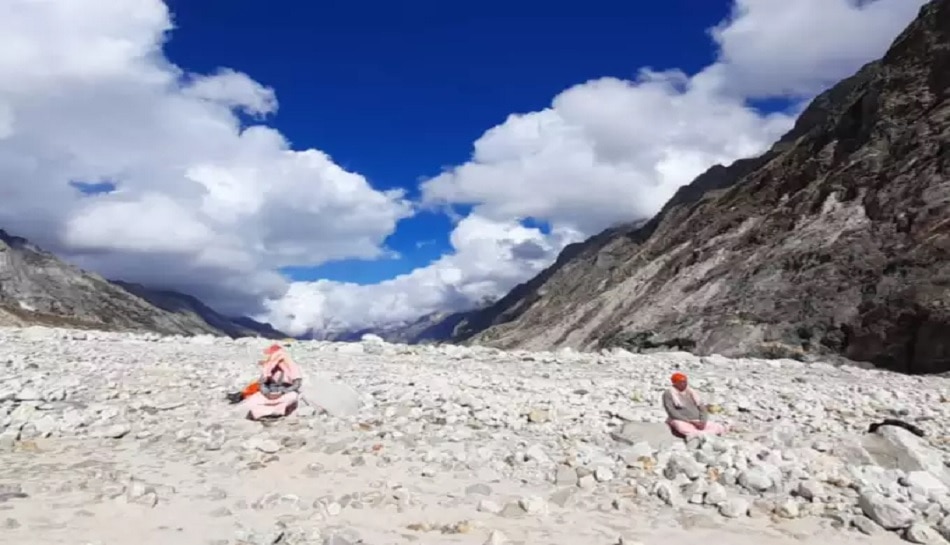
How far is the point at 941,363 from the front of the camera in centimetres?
2917

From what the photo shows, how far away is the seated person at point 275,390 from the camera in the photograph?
1396cm

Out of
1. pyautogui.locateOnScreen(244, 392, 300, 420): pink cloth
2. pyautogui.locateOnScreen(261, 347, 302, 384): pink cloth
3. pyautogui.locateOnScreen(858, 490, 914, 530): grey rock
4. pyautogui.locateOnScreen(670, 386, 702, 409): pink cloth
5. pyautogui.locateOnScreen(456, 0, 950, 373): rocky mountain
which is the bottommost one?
pyautogui.locateOnScreen(858, 490, 914, 530): grey rock

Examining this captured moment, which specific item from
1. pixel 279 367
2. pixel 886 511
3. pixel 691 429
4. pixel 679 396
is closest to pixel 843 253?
pixel 679 396

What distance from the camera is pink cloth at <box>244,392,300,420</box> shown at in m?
13.9

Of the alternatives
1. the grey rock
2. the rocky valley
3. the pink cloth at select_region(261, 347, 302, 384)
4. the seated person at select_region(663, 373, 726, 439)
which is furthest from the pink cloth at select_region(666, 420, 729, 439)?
the pink cloth at select_region(261, 347, 302, 384)

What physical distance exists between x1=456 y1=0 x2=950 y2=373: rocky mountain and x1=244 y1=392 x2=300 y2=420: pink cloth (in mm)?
25548

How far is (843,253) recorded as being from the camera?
40.4 meters

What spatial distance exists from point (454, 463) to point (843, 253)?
114 feet

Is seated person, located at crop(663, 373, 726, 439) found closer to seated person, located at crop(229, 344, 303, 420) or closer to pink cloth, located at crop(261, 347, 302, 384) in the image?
seated person, located at crop(229, 344, 303, 420)

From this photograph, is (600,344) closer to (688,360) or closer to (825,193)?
(825,193)

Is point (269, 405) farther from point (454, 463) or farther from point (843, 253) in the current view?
point (843, 253)

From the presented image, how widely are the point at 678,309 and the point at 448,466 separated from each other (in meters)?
38.5

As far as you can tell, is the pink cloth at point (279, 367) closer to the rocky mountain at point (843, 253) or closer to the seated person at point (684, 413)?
the seated person at point (684, 413)

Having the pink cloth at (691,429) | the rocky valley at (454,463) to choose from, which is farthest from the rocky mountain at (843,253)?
the pink cloth at (691,429)
